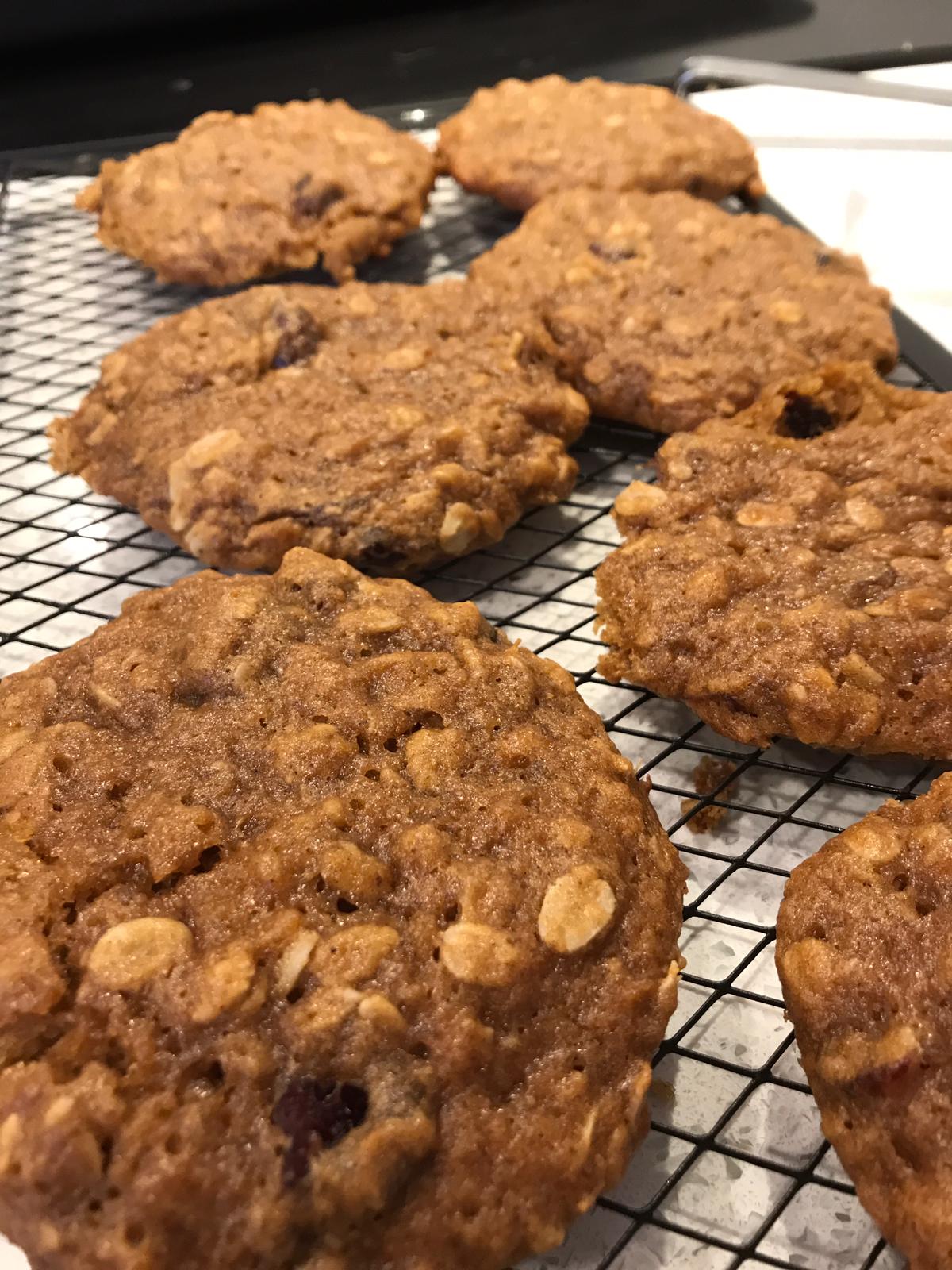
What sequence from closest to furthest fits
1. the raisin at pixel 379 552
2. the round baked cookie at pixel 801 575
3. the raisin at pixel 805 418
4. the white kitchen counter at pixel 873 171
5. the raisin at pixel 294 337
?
1. the round baked cookie at pixel 801 575
2. the raisin at pixel 379 552
3. the raisin at pixel 805 418
4. the raisin at pixel 294 337
5. the white kitchen counter at pixel 873 171

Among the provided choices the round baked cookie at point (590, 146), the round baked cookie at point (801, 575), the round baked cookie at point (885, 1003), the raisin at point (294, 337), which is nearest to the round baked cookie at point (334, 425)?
the raisin at point (294, 337)

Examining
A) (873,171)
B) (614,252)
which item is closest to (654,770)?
(614,252)

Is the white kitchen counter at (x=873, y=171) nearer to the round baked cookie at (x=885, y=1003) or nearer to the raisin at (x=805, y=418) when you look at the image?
the raisin at (x=805, y=418)

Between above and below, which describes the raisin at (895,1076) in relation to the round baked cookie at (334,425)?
below

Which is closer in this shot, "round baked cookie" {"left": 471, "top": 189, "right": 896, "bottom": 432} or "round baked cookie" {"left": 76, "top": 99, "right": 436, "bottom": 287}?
"round baked cookie" {"left": 471, "top": 189, "right": 896, "bottom": 432}

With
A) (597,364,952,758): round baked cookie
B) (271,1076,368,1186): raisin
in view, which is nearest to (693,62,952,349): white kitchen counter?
(597,364,952,758): round baked cookie

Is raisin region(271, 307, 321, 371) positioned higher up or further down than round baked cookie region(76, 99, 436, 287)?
further down

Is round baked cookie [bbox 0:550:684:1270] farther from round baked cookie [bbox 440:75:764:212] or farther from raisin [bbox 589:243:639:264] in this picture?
round baked cookie [bbox 440:75:764:212]
